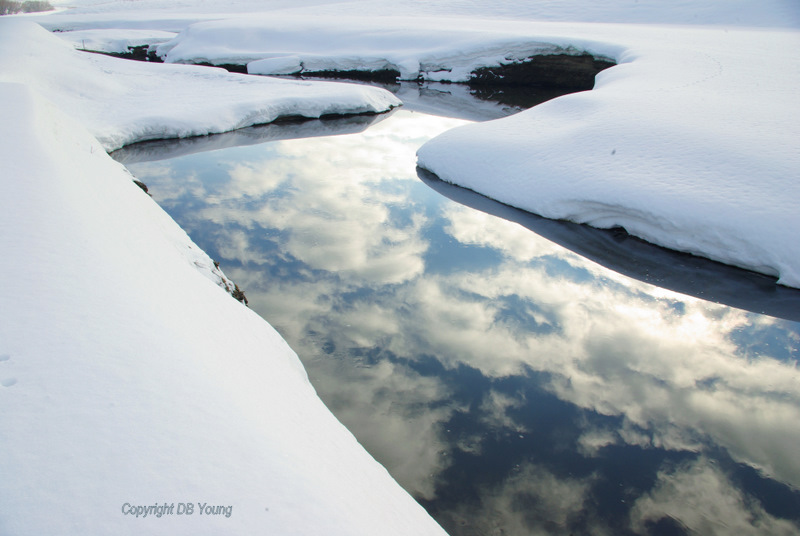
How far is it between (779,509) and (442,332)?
248 cm

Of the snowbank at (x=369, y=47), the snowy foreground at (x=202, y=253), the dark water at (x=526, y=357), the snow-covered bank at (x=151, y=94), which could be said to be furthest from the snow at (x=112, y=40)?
the dark water at (x=526, y=357)

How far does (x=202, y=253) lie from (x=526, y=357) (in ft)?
9.90

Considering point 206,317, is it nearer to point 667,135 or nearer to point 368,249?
point 368,249

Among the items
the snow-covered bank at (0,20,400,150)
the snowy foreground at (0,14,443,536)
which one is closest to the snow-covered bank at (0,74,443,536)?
the snowy foreground at (0,14,443,536)

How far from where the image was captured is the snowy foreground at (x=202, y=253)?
1490 millimetres

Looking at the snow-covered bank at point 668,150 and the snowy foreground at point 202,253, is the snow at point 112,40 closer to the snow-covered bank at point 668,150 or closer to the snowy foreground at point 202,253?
the snowy foreground at point 202,253

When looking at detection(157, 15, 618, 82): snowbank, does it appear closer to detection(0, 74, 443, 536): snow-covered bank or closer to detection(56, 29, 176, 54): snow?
detection(56, 29, 176, 54): snow

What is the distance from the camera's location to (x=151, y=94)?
39.3 feet

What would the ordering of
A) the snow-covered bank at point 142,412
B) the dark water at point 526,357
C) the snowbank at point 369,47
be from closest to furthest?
the snow-covered bank at point 142,412, the dark water at point 526,357, the snowbank at point 369,47

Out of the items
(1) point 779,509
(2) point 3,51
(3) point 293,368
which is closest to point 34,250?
(3) point 293,368

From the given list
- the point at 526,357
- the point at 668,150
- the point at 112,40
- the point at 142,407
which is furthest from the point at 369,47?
the point at 142,407

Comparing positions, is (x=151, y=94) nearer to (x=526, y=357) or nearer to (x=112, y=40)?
(x=526, y=357)

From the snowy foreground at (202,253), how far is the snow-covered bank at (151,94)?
61 mm

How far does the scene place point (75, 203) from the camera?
126 inches
